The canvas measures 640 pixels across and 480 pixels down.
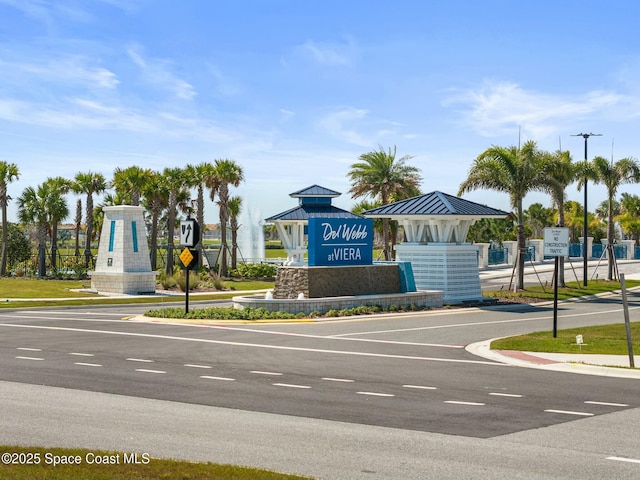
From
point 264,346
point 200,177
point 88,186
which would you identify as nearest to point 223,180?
point 200,177

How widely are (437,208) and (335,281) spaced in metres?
7.32

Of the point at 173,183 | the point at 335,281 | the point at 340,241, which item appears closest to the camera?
the point at 335,281

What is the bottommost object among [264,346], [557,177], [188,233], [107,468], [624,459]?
[624,459]

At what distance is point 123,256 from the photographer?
4903 centimetres

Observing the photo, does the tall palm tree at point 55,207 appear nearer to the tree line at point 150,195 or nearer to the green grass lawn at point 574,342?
the tree line at point 150,195

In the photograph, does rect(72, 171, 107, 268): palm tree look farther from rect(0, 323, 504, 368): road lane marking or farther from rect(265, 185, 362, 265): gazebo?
rect(0, 323, 504, 368): road lane marking

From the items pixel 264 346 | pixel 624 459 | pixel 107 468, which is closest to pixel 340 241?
pixel 264 346

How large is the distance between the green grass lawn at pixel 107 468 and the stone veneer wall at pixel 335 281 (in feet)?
80.1

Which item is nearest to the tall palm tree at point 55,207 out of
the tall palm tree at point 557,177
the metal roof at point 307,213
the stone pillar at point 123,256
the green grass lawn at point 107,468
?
the stone pillar at point 123,256

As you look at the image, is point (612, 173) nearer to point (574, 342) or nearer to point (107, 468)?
point (574, 342)

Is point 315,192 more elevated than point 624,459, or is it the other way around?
point 315,192

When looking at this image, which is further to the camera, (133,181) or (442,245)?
(133,181)

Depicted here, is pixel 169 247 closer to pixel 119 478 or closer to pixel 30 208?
pixel 30 208

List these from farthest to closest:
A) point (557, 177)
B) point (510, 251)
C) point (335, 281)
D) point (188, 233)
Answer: point (510, 251) → point (557, 177) → point (335, 281) → point (188, 233)
